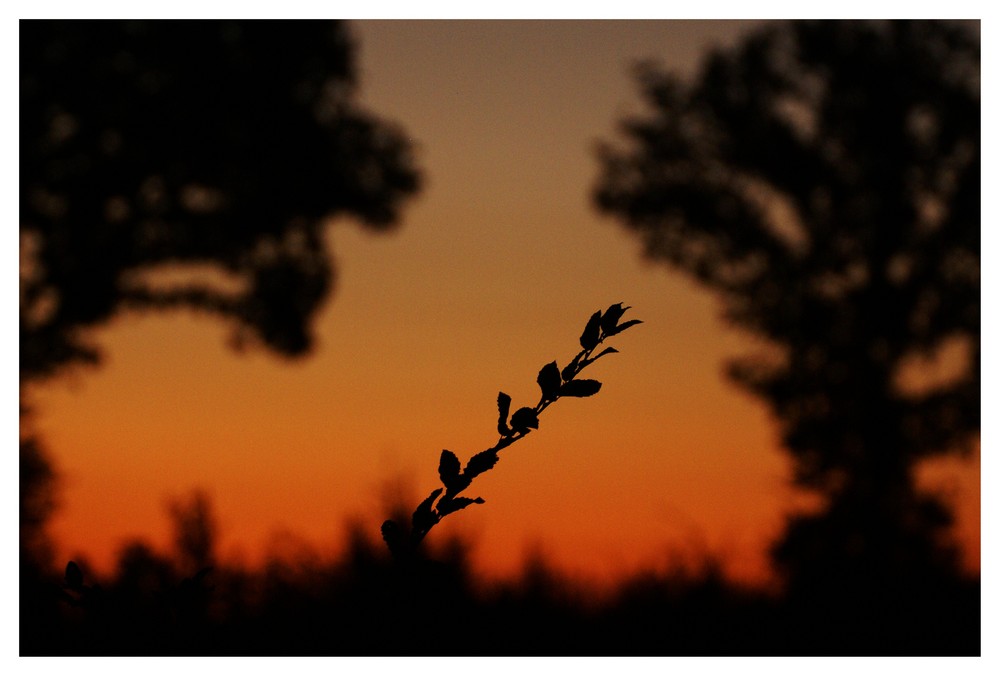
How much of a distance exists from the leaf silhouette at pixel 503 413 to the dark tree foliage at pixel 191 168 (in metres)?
9.67

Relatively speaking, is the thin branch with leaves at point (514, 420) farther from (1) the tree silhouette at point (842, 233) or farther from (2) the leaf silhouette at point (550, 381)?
(1) the tree silhouette at point (842, 233)

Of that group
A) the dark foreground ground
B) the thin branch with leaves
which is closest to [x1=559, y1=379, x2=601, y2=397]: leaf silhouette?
the thin branch with leaves

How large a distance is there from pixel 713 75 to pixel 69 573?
12.5 m

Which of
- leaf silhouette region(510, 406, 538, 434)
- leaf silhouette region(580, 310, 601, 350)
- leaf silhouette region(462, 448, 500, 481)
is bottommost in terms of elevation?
leaf silhouette region(462, 448, 500, 481)

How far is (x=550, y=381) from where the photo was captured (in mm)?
1491

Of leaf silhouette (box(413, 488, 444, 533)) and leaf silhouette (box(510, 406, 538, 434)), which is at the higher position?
leaf silhouette (box(510, 406, 538, 434))

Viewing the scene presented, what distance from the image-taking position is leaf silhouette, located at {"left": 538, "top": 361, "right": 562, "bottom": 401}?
149 cm

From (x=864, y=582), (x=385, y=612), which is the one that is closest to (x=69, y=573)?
(x=385, y=612)

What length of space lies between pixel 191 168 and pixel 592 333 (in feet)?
34.7

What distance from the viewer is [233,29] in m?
11.2

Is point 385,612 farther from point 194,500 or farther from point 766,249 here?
point 766,249

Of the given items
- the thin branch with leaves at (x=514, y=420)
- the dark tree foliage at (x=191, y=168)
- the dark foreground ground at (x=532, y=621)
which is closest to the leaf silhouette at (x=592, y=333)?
the thin branch with leaves at (x=514, y=420)

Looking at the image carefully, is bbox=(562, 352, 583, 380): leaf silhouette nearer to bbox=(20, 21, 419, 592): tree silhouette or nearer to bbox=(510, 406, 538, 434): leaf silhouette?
bbox=(510, 406, 538, 434): leaf silhouette

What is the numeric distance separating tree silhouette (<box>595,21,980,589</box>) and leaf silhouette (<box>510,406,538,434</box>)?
35.5 feet
